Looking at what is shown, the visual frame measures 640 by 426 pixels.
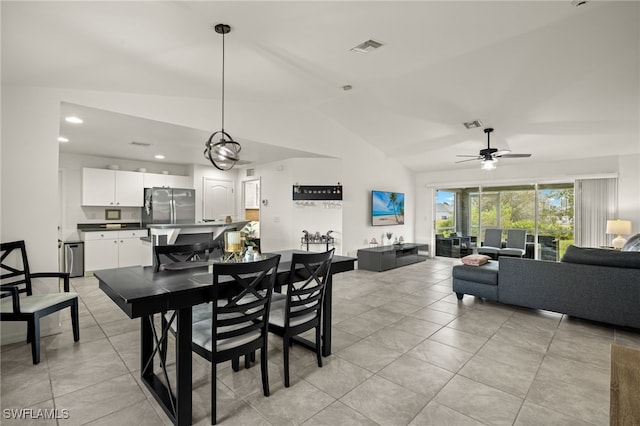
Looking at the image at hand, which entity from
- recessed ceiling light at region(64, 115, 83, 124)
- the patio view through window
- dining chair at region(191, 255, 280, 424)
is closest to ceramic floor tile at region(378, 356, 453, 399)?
dining chair at region(191, 255, 280, 424)

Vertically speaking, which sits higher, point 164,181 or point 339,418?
point 164,181

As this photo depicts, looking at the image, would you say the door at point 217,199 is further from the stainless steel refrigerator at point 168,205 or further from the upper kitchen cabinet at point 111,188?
the upper kitchen cabinet at point 111,188

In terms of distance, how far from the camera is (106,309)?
13.0 ft

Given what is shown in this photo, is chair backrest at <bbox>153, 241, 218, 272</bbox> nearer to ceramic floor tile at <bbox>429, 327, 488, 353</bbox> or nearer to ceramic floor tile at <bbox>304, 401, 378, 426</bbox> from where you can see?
ceramic floor tile at <bbox>304, 401, 378, 426</bbox>

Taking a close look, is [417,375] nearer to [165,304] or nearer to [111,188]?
[165,304]

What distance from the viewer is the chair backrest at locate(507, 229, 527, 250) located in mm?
7034

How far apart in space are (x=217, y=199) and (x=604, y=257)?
6.91m

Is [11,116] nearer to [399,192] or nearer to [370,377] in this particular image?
[370,377]

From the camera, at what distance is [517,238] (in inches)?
280

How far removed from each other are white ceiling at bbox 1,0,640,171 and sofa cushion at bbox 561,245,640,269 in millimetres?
2142

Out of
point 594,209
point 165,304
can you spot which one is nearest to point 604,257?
point 594,209

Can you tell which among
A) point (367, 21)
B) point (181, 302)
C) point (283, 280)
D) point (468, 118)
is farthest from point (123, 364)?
point (468, 118)

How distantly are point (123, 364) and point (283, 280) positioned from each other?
5.09 feet

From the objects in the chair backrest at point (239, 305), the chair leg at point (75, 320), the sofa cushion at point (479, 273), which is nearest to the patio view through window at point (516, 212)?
the sofa cushion at point (479, 273)
